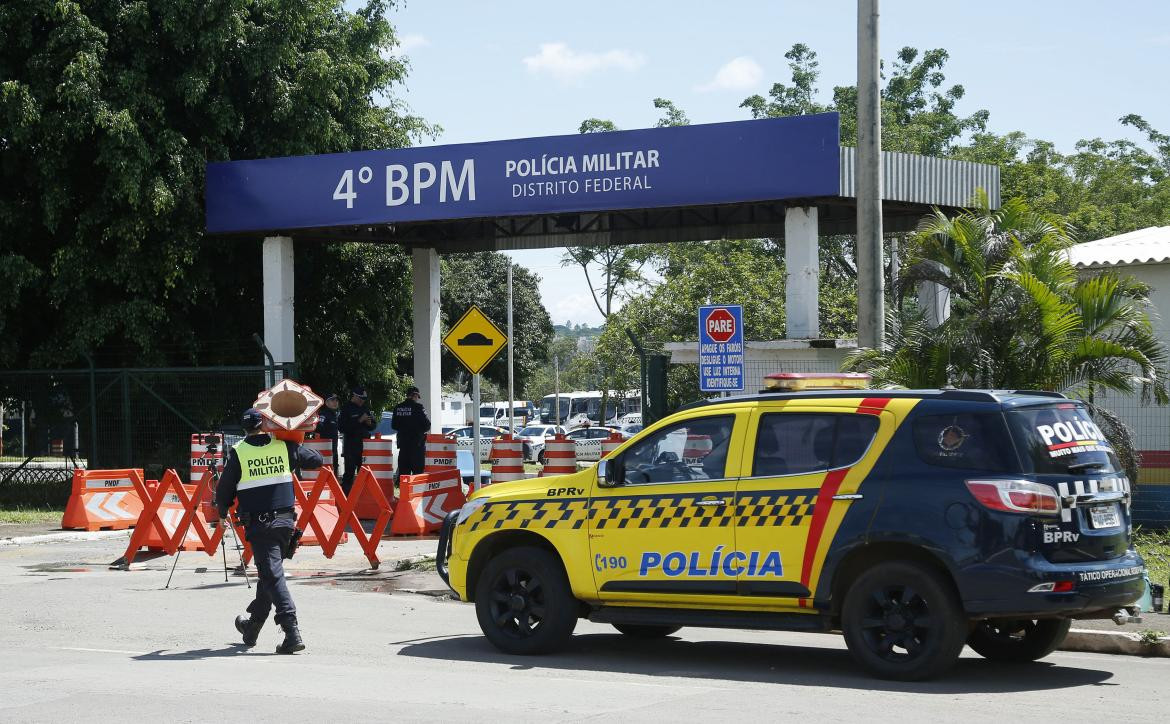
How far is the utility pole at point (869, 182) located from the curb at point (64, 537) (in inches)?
→ 439

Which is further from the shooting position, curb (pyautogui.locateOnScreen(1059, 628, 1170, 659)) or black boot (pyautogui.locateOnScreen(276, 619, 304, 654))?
black boot (pyautogui.locateOnScreen(276, 619, 304, 654))

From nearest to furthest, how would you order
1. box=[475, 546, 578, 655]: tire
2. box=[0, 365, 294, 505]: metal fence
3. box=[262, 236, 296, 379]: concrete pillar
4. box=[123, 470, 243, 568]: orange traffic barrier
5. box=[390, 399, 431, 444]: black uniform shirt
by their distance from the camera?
box=[475, 546, 578, 655]: tire → box=[123, 470, 243, 568]: orange traffic barrier → box=[390, 399, 431, 444]: black uniform shirt → box=[0, 365, 294, 505]: metal fence → box=[262, 236, 296, 379]: concrete pillar

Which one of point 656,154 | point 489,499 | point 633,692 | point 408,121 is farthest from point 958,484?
point 408,121

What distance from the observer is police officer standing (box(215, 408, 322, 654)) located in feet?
33.1

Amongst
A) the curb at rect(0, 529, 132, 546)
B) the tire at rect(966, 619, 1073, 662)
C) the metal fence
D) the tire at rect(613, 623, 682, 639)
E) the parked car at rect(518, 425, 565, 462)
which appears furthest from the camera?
the parked car at rect(518, 425, 565, 462)

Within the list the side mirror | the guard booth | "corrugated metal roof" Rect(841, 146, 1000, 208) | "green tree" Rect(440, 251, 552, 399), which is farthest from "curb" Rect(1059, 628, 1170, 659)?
"green tree" Rect(440, 251, 552, 399)

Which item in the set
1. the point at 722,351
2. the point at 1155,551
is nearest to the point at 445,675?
the point at 722,351

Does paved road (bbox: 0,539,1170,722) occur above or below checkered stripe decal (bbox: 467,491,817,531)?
below

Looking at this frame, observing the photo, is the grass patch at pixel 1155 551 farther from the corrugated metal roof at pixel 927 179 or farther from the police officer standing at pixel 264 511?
the police officer standing at pixel 264 511

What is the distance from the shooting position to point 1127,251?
18.7m

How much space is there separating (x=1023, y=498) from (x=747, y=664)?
2.45m

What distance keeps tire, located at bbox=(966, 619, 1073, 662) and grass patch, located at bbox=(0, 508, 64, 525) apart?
52.3ft

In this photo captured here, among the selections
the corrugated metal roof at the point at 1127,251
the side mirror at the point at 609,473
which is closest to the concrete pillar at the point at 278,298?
the corrugated metal roof at the point at 1127,251

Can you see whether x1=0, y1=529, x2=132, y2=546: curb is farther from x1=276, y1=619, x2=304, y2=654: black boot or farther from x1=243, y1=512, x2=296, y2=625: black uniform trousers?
x1=276, y1=619, x2=304, y2=654: black boot
